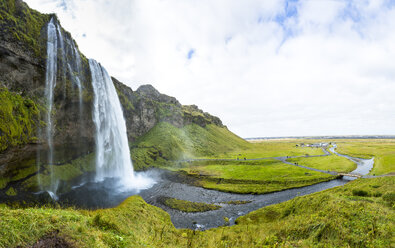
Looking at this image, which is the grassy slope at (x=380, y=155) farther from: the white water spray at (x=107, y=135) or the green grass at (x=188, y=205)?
the white water spray at (x=107, y=135)

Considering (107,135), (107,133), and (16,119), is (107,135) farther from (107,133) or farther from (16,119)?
(16,119)

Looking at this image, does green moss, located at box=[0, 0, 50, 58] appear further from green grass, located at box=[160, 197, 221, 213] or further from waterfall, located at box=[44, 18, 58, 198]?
green grass, located at box=[160, 197, 221, 213]

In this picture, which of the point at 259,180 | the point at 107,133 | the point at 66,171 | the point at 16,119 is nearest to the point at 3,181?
the point at 16,119

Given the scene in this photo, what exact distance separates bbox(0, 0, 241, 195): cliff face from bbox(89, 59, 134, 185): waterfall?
279cm

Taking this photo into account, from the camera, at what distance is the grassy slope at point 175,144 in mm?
86125

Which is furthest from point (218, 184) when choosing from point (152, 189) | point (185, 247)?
point (185, 247)

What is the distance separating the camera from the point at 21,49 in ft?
125

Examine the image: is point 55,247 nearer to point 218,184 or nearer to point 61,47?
point 218,184

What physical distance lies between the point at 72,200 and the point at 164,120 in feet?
328

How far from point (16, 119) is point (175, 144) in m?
77.8

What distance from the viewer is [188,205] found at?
3666 centimetres

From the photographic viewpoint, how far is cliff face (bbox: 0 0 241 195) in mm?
35750

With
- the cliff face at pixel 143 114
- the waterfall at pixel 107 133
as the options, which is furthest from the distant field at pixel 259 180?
the cliff face at pixel 143 114

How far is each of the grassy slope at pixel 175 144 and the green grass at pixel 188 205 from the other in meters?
40.8
